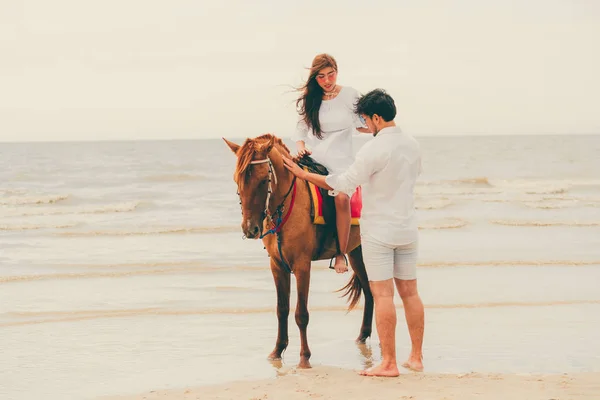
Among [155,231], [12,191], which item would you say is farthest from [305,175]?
[12,191]

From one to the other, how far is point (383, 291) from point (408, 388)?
0.69 meters

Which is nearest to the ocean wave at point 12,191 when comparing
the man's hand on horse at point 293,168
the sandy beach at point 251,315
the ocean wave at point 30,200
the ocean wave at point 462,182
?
the ocean wave at point 30,200

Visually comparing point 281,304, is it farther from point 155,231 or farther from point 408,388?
point 155,231

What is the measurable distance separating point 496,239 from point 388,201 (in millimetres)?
10173

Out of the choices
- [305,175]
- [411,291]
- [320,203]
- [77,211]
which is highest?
[305,175]

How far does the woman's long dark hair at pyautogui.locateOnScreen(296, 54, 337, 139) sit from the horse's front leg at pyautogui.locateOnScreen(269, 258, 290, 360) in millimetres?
1189

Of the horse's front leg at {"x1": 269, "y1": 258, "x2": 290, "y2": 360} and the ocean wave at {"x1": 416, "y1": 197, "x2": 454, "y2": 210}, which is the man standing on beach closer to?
the horse's front leg at {"x1": 269, "y1": 258, "x2": 290, "y2": 360}

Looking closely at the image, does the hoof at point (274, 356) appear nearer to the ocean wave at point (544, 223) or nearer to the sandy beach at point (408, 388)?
the sandy beach at point (408, 388)

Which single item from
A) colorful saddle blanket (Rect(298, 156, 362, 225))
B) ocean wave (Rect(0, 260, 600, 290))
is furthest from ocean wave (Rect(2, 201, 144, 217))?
colorful saddle blanket (Rect(298, 156, 362, 225))

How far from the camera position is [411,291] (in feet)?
18.2

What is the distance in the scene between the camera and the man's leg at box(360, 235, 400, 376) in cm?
531

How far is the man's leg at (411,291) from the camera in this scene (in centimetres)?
542

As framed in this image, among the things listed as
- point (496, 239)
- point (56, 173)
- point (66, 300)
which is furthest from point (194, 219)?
point (56, 173)

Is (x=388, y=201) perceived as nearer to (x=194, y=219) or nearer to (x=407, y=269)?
(x=407, y=269)
